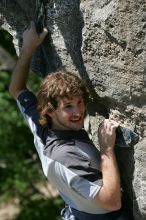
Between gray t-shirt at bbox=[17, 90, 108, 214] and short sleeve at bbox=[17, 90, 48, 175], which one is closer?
gray t-shirt at bbox=[17, 90, 108, 214]

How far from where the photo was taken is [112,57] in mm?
2766

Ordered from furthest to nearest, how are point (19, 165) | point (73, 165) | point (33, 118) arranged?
1. point (19, 165)
2. point (33, 118)
3. point (73, 165)

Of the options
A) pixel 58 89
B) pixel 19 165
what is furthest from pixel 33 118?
pixel 19 165

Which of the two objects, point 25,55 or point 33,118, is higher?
point 25,55

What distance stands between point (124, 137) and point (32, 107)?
646mm

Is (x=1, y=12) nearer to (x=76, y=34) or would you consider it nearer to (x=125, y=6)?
(x=76, y=34)

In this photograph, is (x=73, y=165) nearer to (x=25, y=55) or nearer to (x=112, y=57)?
(x=112, y=57)

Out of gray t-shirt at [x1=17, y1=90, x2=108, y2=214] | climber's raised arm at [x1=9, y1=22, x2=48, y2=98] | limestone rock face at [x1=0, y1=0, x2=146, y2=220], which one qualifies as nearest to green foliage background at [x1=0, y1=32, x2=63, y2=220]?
climber's raised arm at [x1=9, y1=22, x2=48, y2=98]

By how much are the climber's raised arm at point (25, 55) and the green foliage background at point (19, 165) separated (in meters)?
3.70

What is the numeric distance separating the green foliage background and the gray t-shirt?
4129 millimetres

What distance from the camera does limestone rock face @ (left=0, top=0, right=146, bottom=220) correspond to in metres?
2.64

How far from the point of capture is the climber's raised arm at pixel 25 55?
3211 mm

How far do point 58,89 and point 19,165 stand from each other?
484cm

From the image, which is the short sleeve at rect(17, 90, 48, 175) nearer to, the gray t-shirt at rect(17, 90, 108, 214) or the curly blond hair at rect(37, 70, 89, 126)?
the gray t-shirt at rect(17, 90, 108, 214)
